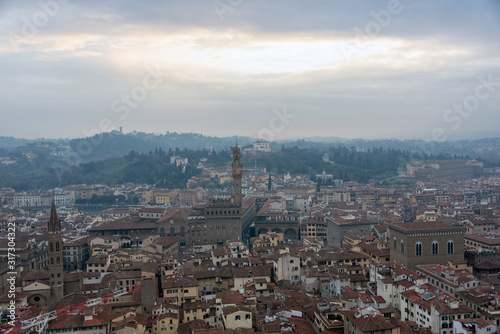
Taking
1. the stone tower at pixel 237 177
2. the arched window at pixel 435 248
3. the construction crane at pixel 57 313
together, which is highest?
the stone tower at pixel 237 177

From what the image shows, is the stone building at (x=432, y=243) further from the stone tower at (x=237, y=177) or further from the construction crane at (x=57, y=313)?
the stone tower at (x=237, y=177)

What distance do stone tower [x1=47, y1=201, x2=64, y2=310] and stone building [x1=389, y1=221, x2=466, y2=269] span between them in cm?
1453

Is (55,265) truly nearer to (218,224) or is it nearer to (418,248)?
(218,224)

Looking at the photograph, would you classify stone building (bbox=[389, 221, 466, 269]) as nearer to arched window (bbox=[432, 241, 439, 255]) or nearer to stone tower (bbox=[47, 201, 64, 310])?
arched window (bbox=[432, 241, 439, 255])

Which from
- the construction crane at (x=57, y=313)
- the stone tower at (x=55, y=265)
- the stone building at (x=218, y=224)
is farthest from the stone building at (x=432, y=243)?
the stone tower at (x=55, y=265)

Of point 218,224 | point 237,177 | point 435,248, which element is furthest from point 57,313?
point 237,177

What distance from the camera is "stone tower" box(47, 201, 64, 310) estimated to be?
64.4 ft

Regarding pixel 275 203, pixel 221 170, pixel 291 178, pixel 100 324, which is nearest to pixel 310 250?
pixel 100 324

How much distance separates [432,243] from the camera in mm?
23266

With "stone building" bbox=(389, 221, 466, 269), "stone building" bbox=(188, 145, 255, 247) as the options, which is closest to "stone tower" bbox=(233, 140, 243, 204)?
"stone building" bbox=(188, 145, 255, 247)

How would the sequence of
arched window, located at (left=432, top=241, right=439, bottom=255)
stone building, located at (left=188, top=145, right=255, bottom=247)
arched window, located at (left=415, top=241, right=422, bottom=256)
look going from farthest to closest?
stone building, located at (left=188, top=145, right=255, bottom=247), arched window, located at (left=432, top=241, right=439, bottom=255), arched window, located at (left=415, top=241, right=422, bottom=256)

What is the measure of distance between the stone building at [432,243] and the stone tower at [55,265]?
14.5 metres

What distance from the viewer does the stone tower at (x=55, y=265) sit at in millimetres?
19634

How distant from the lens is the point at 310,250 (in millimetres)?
24531
